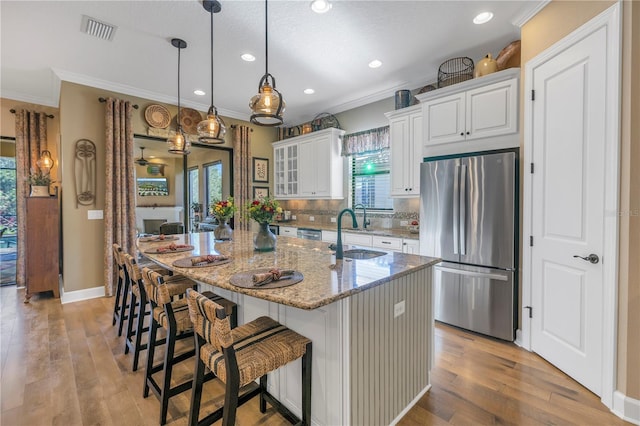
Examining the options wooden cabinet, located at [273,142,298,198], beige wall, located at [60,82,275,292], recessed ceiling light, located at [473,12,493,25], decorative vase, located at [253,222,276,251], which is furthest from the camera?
wooden cabinet, located at [273,142,298,198]

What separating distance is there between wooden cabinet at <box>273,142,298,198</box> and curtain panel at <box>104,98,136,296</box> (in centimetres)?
256

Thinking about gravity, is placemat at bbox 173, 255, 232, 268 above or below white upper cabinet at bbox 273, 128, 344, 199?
below

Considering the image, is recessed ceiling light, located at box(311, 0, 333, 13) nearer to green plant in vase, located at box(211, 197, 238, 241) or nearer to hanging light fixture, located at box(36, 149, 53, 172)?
green plant in vase, located at box(211, 197, 238, 241)

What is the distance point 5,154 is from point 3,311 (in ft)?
8.93

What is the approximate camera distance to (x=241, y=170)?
→ 18.1 ft

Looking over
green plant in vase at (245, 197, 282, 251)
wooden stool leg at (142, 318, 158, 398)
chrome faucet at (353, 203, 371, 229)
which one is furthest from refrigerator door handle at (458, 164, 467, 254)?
wooden stool leg at (142, 318, 158, 398)

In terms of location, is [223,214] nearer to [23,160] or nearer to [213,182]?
[213,182]

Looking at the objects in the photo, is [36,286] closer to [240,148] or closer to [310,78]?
[240,148]

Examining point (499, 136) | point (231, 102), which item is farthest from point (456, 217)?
point (231, 102)

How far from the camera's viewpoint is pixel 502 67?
118 inches

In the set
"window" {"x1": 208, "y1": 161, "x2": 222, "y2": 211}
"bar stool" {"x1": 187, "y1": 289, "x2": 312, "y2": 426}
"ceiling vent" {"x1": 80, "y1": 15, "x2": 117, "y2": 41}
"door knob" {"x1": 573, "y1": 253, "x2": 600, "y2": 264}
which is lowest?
"bar stool" {"x1": 187, "y1": 289, "x2": 312, "y2": 426}

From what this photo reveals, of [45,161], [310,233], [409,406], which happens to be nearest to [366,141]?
[310,233]

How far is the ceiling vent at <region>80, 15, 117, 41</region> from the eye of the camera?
2699 mm

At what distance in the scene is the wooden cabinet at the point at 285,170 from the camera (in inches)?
220
